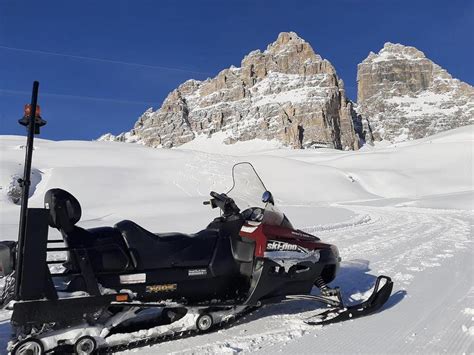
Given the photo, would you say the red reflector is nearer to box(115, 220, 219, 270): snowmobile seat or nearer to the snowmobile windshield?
box(115, 220, 219, 270): snowmobile seat

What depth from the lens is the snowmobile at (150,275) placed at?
296 cm

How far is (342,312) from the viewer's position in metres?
4.05

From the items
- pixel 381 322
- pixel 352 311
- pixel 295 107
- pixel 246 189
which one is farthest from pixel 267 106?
pixel 381 322

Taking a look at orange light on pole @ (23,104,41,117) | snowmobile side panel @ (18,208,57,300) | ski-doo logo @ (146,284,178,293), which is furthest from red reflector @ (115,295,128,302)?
orange light on pole @ (23,104,41,117)

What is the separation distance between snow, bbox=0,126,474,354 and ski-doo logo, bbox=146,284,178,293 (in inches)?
16.3

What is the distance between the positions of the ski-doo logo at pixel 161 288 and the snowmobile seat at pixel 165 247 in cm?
15

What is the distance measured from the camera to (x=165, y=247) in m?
3.56

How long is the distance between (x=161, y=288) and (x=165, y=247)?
0.32m

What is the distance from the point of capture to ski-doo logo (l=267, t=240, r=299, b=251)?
394 cm

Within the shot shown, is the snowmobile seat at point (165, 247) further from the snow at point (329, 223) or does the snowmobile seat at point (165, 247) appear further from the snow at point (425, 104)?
the snow at point (425, 104)

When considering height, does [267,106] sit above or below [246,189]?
above

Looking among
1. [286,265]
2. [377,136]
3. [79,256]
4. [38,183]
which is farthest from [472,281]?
[377,136]

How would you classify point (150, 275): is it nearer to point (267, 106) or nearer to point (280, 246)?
point (280, 246)

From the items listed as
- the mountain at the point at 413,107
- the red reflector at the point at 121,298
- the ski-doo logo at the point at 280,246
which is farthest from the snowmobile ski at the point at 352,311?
the mountain at the point at 413,107
